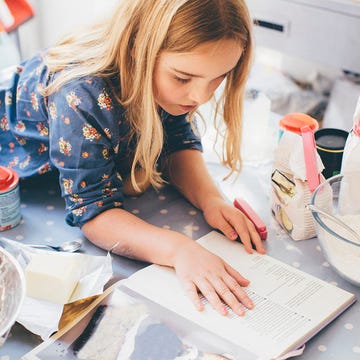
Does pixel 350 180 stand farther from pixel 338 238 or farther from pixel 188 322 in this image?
pixel 188 322

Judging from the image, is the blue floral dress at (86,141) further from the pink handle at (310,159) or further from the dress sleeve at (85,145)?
the pink handle at (310,159)

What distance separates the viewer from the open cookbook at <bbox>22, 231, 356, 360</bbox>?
26.4 inches

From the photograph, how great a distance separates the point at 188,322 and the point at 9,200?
34 centimetres

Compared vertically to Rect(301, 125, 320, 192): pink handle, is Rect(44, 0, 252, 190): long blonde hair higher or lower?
higher

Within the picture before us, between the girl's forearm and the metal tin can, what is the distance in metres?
0.11

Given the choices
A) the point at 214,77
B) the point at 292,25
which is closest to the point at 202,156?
the point at 214,77

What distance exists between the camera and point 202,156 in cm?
106

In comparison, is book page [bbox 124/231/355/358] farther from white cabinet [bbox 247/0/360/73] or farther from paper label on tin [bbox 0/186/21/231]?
white cabinet [bbox 247/0/360/73]

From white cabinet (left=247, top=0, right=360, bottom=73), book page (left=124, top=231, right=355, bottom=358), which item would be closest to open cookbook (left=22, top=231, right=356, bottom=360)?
book page (left=124, top=231, right=355, bottom=358)

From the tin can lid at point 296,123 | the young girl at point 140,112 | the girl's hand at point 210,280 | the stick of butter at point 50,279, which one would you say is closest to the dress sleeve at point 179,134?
the young girl at point 140,112

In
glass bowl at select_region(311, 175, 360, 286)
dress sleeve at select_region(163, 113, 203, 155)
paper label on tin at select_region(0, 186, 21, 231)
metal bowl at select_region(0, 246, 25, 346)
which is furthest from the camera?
dress sleeve at select_region(163, 113, 203, 155)

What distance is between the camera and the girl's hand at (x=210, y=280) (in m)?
0.74

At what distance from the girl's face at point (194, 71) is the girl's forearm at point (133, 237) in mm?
189

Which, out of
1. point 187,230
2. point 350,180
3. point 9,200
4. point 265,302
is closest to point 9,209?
point 9,200
